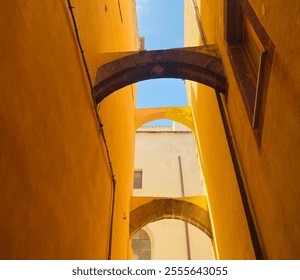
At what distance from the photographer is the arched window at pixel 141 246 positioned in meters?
13.6

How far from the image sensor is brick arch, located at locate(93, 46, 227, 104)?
510cm

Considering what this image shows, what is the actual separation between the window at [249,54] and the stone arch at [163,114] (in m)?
7.11

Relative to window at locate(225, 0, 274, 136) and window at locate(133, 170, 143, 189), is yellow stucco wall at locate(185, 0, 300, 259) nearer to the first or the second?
window at locate(225, 0, 274, 136)

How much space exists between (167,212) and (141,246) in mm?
4771

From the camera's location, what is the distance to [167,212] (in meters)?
9.65

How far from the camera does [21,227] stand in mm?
2266

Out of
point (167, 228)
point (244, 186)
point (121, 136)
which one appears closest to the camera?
point (244, 186)

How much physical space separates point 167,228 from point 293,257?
11996mm

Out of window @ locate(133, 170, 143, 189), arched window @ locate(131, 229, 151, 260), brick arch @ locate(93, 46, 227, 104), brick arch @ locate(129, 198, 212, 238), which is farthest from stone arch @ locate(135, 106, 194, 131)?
brick arch @ locate(93, 46, 227, 104)

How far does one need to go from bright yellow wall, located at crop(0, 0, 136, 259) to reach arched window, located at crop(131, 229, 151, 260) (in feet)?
29.3

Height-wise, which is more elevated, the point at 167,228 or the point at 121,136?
the point at 167,228

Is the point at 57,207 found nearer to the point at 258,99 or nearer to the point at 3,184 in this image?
the point at 3,184

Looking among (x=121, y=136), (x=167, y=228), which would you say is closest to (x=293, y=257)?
(x=121, y=136)

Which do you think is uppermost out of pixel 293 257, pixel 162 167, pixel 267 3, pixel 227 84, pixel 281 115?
pixel 162 167
